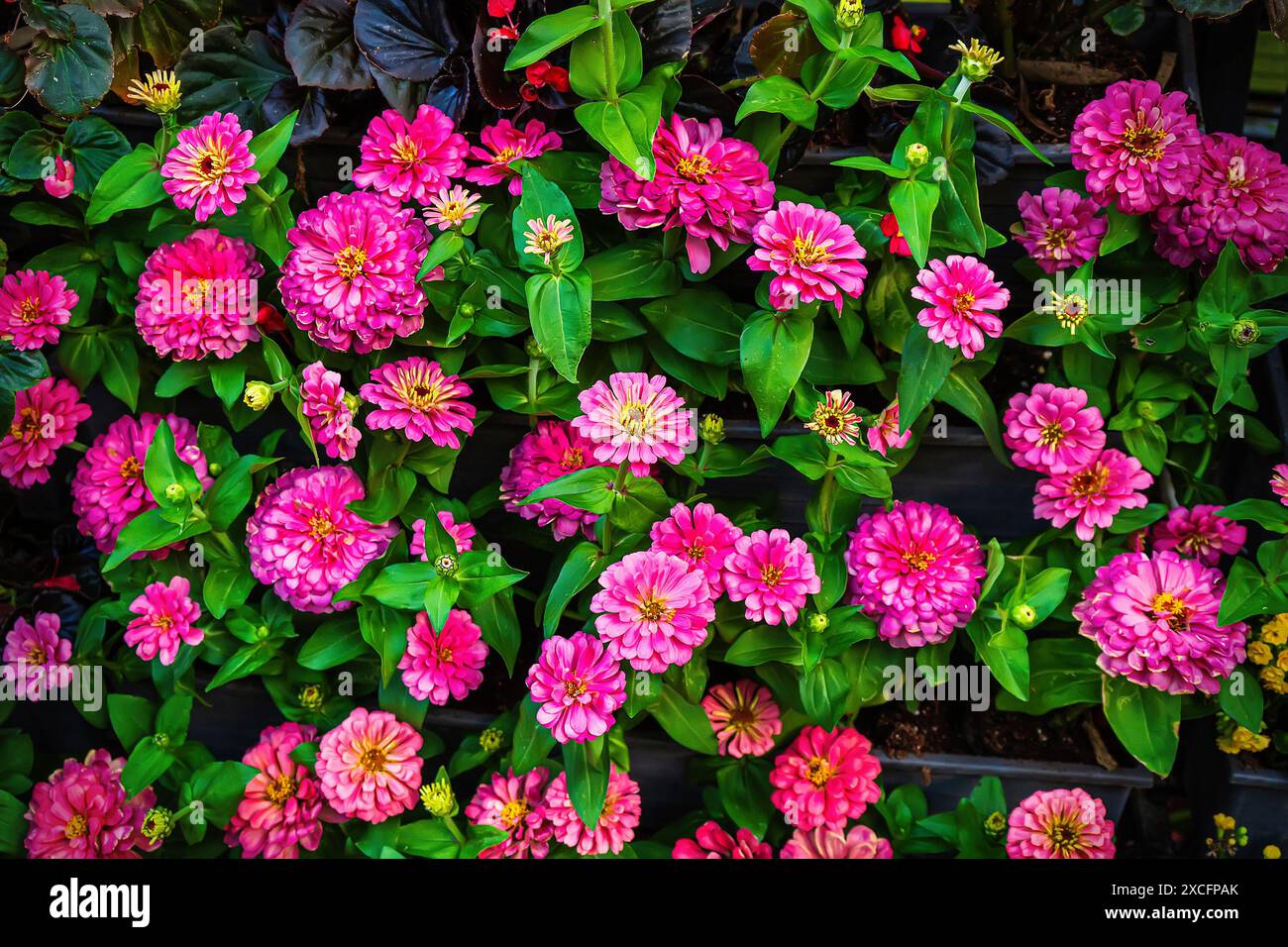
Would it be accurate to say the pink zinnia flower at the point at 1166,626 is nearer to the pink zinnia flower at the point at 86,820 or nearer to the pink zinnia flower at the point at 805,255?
the pink zinnia flower at the point at 805,255

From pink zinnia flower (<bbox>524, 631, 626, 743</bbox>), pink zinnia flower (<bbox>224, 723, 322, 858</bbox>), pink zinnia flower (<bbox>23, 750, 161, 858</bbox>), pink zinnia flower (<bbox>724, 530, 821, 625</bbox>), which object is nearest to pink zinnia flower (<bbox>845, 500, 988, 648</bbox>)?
pink zinnia flower (<bbox>724, 530, 821, 625</bbox>)

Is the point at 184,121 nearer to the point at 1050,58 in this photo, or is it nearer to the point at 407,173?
the point at 407,173

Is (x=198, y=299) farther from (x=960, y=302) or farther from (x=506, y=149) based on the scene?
(x=960, y=302)

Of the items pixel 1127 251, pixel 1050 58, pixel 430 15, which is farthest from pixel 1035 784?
pixel 430 15

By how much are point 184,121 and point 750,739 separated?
0.99m

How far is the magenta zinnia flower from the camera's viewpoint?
1.05m

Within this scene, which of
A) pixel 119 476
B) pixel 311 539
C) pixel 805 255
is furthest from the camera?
pixel 119 476

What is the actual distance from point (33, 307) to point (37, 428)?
0.50ft

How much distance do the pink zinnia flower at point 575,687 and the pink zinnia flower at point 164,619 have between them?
0.41 meters

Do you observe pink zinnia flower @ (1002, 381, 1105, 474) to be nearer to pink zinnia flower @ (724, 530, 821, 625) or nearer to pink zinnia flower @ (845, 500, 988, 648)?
pink zinnia flower @ (845, 500, 988, 648)

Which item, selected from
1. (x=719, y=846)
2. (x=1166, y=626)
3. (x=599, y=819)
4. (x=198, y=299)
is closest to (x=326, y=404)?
(x=198, y=299)

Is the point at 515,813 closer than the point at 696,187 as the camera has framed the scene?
No

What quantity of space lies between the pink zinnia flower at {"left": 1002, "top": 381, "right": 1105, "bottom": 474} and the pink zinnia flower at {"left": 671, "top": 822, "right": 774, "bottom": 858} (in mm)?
538

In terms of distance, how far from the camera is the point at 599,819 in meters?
1.20
